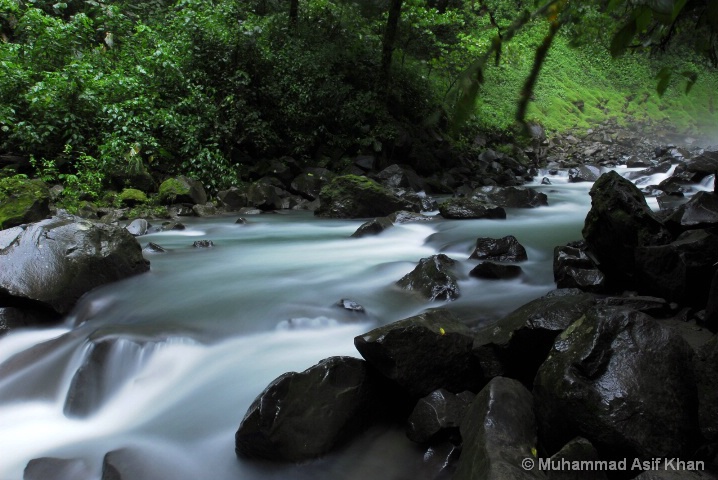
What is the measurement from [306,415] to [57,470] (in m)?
1.53

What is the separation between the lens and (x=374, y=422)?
3.37m

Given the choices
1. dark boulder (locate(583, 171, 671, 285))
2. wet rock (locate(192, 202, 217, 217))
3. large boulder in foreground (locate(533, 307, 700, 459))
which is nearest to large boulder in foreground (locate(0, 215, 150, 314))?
large boulder in foreground (locate(533, 307, 700, 459))

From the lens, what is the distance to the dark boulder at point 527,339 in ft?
11.0

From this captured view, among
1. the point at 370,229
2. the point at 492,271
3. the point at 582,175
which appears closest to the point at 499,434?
the point at 492,271

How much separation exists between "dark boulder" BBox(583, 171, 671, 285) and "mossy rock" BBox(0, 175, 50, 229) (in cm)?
795

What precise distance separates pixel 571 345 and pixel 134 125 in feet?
36.5

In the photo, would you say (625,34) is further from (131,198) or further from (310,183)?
(310,183)

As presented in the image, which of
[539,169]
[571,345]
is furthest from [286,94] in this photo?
[571,345]

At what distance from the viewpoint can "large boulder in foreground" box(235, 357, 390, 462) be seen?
3039mm

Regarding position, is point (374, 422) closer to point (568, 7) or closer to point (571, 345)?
point (571, 345)

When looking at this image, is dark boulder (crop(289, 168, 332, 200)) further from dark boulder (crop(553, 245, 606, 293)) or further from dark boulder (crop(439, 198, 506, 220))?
dark boulder (crop(553, 245, 606, 293))

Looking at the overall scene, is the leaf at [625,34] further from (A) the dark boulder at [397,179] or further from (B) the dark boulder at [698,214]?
(A) the dark boulder at [397,179]

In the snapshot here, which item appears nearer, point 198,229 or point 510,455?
point 510,455

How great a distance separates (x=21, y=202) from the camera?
789 cm
